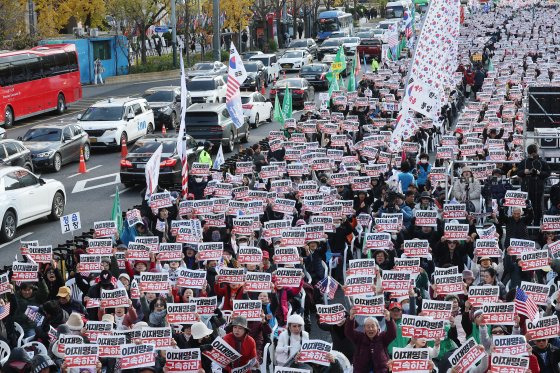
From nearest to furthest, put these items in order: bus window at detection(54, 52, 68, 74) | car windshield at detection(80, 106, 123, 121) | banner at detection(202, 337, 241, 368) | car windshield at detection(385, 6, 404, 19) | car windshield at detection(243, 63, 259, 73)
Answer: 1. banner at detection(202, 337, 241, 368)
2. car windshield at detection(80, 106, 123, 121)
3. bus window at detection(54, 52, 68, 74)
4. car windshield at detection(243, 63, 259, 73)
5. car windshield at detection(385, 6, 404, 19)

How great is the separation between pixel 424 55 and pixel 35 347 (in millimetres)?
13023

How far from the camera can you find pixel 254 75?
47.7 metres

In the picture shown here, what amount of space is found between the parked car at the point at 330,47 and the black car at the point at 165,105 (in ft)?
73.6

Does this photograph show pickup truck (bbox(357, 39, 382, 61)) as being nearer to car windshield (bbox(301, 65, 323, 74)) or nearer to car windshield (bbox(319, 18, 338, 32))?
car windshield (bbox(301, 65, 323, 74))

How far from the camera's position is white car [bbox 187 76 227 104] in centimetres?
4053

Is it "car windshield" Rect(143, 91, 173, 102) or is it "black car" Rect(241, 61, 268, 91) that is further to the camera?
"black car" Rect(241, 61, 268, 91)

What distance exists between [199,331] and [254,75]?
36.5 meters

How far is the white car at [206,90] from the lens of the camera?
4053 cm

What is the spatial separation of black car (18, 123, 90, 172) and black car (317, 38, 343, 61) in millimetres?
30658

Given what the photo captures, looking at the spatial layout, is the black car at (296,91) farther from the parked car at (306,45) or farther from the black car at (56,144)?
the parked car at (306,45)

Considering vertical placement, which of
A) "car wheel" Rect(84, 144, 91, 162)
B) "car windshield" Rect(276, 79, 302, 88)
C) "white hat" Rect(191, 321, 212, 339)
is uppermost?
"white hat" Rect(191, 321, 212, 339)

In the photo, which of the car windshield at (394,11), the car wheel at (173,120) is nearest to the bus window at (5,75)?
the car wheel at (173,120)

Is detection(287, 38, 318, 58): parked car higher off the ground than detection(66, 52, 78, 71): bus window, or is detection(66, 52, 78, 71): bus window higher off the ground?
detection(66, 52, 78, 71): bus window

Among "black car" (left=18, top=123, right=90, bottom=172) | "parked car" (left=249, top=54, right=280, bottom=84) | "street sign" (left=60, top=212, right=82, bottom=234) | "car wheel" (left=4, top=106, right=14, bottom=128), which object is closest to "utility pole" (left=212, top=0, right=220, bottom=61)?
"parked car" (left=249, top=54, right=280, bottom=84)
